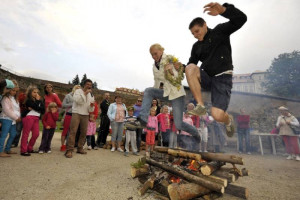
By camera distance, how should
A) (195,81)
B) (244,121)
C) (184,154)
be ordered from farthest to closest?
(244,121), (184,154), (195,81)

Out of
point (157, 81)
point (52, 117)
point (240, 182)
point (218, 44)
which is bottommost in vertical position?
point (240, 182)

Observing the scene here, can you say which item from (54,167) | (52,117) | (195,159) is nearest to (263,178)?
(195,159)

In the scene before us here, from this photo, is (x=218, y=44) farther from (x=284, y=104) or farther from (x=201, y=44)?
(x=284, y=104)

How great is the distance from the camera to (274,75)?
40.4m

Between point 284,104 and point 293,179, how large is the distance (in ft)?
36.7

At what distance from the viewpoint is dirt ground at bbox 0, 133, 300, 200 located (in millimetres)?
2801

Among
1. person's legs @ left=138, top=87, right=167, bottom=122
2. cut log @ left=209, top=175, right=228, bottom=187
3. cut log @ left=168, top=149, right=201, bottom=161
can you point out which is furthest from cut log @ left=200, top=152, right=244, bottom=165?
person's legs @ left=138, top=87, right=167, bottom=122

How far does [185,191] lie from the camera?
98.5 inches

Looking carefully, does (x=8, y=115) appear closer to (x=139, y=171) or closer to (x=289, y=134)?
(x=139, y=171)

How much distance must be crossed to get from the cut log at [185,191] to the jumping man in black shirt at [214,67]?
110cm

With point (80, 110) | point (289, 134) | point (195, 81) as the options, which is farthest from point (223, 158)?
point (289, 134)

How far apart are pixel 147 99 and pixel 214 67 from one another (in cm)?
141

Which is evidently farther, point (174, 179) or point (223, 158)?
point (174, 179)

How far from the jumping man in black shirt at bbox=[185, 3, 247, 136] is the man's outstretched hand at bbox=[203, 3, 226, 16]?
0.23 m
